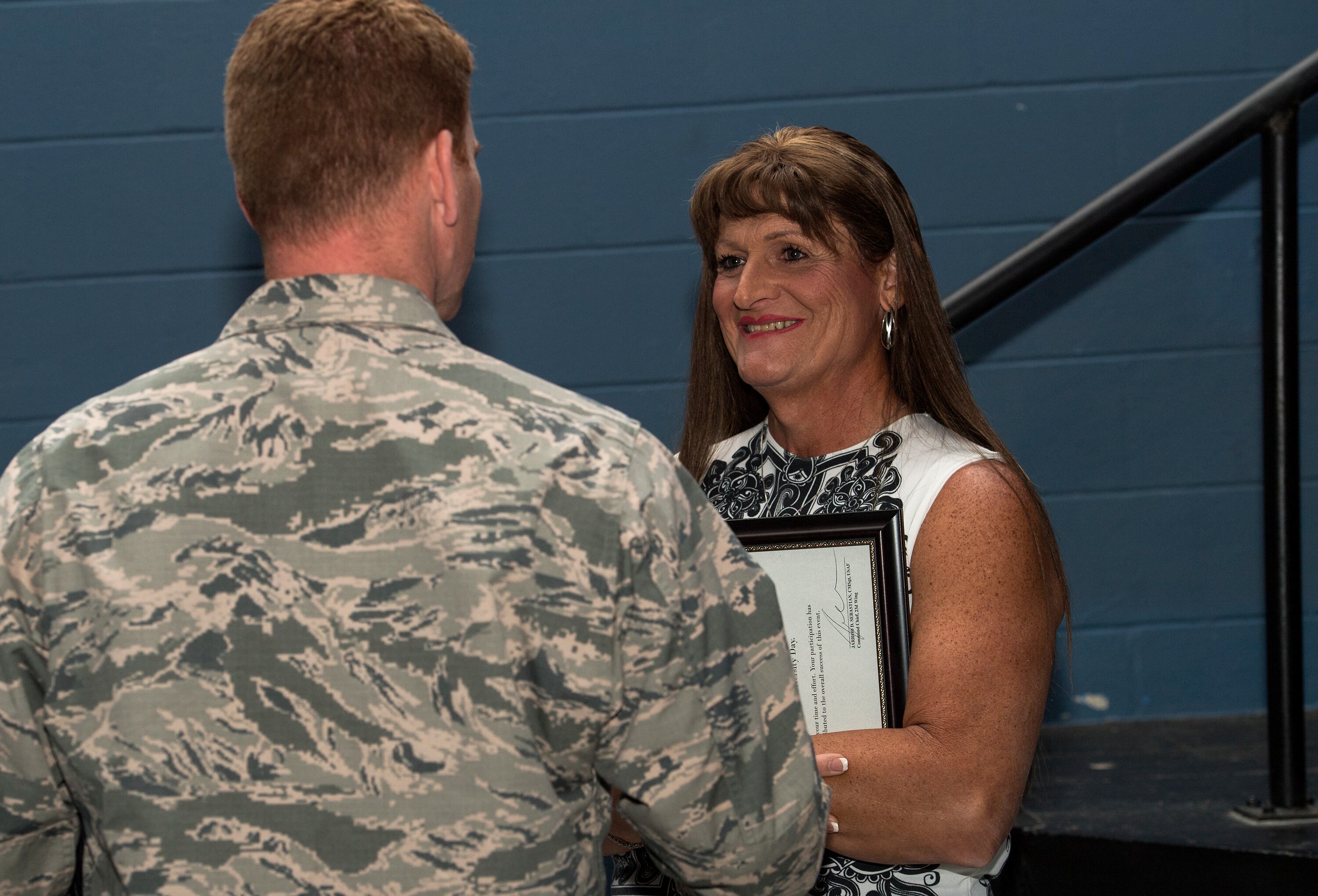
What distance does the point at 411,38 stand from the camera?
833mm

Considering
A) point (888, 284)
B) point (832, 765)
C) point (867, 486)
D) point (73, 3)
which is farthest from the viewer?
point (73, 3)

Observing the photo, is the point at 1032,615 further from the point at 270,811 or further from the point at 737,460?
the point at 270,811

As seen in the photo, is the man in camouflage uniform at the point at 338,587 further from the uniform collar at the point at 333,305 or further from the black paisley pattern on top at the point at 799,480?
the black paisley pattern on top at the point at 799,480

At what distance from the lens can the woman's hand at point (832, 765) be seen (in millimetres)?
1204

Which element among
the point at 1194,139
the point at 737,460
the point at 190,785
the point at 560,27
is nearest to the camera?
the point at 190,785

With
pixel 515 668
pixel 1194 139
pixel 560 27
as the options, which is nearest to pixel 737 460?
pixel 515 668

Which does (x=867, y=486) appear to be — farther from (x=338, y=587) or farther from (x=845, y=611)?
(x=338, y=587)

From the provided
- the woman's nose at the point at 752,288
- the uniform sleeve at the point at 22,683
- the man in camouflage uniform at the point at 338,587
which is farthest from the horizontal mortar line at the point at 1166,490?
the uniform sleeve at the point at 22,683

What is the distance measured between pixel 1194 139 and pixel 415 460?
67.9 inches

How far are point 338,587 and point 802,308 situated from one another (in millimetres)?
797

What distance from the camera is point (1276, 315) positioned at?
2002mm

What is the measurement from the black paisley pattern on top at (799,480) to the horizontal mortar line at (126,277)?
146cm
